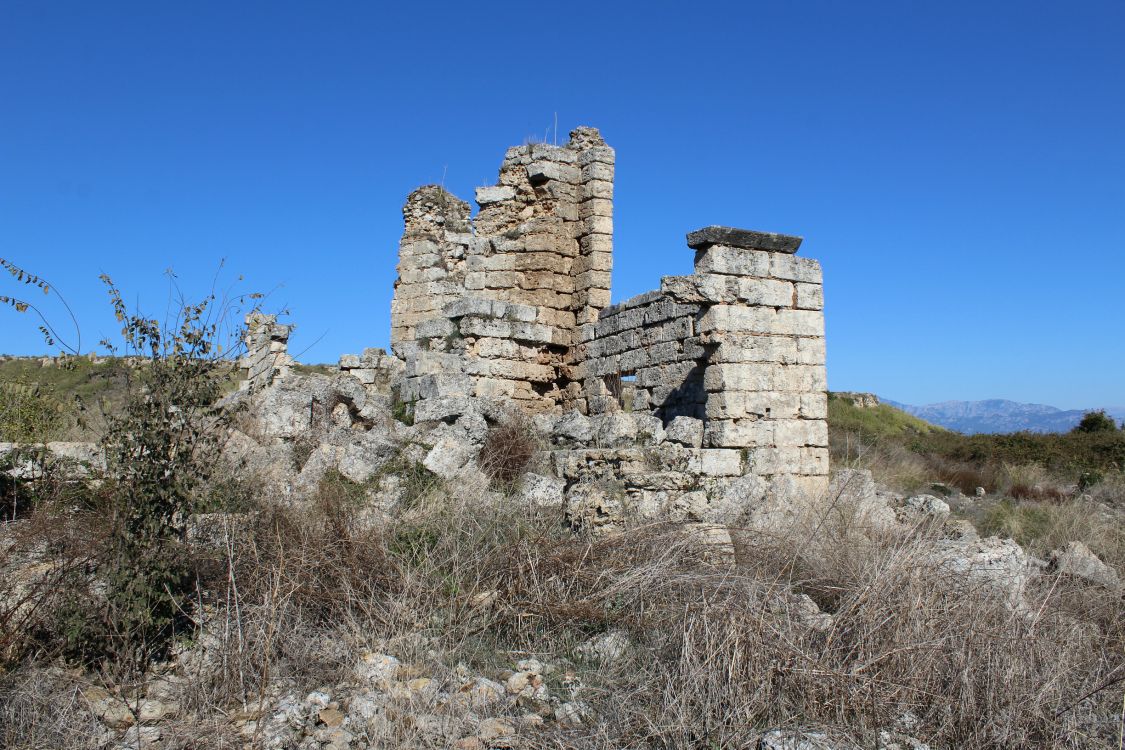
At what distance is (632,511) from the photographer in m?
6.18

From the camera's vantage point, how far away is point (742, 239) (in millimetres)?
8961

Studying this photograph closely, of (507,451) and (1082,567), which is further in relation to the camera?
(507,451)

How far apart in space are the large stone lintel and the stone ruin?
0.02m

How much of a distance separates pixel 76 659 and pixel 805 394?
711 centimetres

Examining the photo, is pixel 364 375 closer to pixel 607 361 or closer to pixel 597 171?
pixel 607 361

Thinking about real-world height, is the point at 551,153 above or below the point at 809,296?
above

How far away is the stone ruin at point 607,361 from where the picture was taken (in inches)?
301

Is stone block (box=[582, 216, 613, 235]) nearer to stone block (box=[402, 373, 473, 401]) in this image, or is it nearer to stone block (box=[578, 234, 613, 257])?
stone block (box=[578, 234, 613, 257])

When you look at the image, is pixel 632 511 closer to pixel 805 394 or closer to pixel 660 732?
pixel 660 732

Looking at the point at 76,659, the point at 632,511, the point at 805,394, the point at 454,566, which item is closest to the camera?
the point at 76,659

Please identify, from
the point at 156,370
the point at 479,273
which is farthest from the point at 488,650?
the point at 479,273

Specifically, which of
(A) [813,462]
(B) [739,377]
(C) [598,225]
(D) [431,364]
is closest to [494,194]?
(C) [598,225]

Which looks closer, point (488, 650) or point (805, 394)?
point (488, 650)

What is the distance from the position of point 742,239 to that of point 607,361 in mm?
2939
